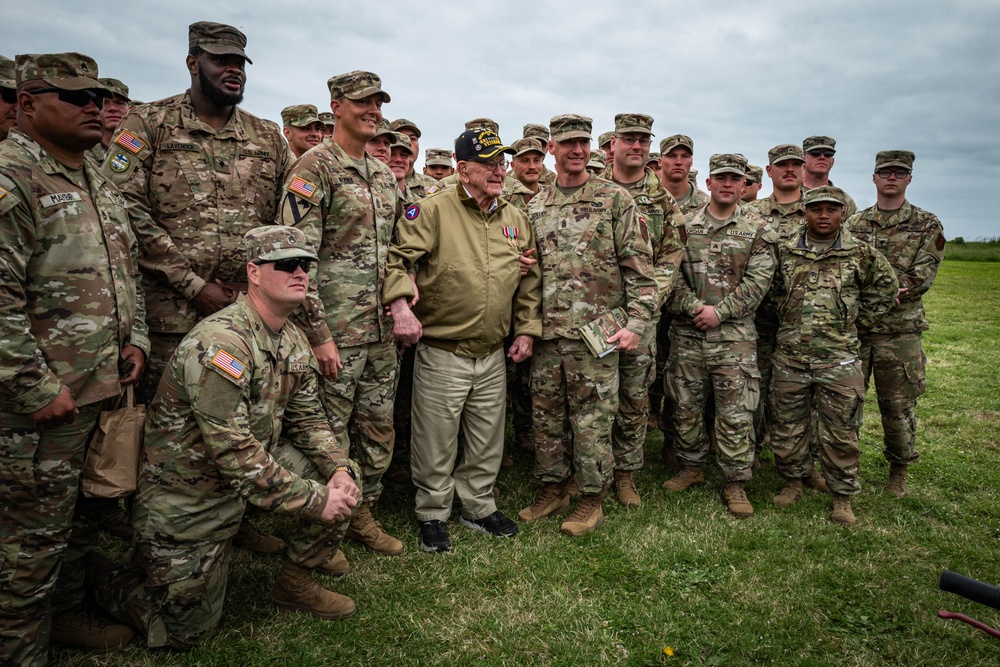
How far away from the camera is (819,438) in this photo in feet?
17.1

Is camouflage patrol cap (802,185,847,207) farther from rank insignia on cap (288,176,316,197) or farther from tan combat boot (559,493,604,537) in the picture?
rank insignia on cap (288,176,316,197)

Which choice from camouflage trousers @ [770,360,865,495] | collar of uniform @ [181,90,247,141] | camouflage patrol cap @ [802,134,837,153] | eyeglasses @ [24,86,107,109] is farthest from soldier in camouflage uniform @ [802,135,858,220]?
eyeglasses @ [24,86,107,109]

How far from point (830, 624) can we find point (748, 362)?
7.49ft

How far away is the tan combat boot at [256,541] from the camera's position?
14.1ft

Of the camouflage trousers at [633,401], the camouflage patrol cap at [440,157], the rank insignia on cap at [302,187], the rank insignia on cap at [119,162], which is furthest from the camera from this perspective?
the camouflage patrol cap at [440,157]

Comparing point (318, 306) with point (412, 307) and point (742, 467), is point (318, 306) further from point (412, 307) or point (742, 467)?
point (742, 467)

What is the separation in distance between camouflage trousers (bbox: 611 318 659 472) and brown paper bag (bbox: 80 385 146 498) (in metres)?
3.48

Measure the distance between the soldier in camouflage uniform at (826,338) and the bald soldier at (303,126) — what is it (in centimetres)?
519

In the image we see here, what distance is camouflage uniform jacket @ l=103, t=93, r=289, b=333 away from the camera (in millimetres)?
3688

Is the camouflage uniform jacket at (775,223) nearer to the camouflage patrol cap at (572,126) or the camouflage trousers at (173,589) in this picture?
the camouflage patrol cap at (572,126)

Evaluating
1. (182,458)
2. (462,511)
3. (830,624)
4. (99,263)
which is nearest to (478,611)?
(462,511)

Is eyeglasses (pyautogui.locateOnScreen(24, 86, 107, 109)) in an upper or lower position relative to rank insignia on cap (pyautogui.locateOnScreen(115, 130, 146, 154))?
upper

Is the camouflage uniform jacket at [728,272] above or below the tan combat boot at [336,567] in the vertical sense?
above

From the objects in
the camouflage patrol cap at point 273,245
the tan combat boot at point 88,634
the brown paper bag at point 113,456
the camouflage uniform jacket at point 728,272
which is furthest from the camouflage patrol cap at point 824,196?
the tan combat boot at point 88,634
